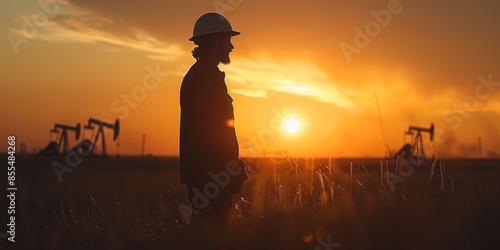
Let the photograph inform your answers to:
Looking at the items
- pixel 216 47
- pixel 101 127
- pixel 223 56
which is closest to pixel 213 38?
pixel 216 47

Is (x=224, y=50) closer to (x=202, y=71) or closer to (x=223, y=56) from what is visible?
(x=223, y=56)

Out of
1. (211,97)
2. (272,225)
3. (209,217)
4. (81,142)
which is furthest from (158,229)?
(81,142)

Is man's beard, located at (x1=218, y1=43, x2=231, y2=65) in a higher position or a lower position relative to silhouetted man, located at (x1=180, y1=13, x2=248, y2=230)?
higher

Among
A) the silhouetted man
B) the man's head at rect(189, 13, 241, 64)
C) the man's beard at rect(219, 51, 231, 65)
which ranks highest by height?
the man's head at rect(189, 13, 241, 64)

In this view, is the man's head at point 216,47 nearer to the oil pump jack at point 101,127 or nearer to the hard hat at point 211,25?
the hard hat at point 211,25

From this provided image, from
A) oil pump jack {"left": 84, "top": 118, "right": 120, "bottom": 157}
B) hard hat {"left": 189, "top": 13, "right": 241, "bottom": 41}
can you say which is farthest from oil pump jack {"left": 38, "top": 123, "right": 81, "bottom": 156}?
hard hat {"left": 189, "top": 13, "right": 241, "bottom": 41}

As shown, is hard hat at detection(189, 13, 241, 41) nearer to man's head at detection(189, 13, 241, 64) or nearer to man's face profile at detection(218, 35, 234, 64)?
man's head at detection(189, 13, 241, 64)

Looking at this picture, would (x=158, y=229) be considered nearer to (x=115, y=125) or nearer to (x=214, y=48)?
(x=214, y=48)

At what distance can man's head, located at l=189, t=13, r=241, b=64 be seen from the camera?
21.4ft

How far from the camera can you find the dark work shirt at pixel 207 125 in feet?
20.7

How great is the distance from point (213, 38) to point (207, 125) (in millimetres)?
1055

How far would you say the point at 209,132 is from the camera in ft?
20.8

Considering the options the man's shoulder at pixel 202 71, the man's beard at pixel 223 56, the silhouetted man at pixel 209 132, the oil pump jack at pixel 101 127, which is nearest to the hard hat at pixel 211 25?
the silhouetted man at pixel 209 132

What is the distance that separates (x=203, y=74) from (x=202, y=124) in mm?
582
